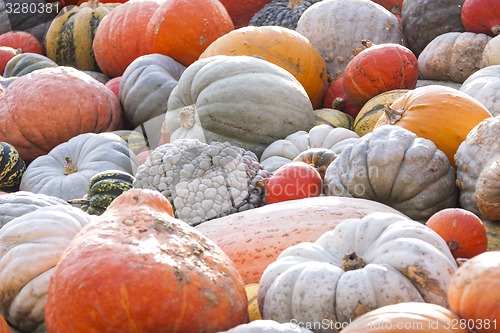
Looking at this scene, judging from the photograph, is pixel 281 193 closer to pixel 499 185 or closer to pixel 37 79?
pixel 499 185

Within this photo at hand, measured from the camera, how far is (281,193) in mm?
3816

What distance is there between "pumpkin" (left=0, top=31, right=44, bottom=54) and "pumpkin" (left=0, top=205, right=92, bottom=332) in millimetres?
5090

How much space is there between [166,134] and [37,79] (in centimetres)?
118

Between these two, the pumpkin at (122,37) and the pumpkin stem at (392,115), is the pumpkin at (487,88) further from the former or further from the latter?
the pumpkin at (122,37)

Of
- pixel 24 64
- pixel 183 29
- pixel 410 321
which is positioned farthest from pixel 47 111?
pixel 410 321

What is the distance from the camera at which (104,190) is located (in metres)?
4.11

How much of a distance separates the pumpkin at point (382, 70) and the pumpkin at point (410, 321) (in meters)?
3.29

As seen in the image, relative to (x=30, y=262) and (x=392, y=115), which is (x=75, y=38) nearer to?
(x=392, y=115)

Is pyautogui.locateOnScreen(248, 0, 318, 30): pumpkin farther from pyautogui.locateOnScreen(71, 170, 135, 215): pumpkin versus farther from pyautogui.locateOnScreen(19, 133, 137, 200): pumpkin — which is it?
pyautogui.locateOnScreen(71, 170, 135, 215): pumpkin

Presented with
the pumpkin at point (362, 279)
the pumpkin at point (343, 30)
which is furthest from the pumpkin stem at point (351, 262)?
the pumpkin at point (343, 30)

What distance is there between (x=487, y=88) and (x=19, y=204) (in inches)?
108

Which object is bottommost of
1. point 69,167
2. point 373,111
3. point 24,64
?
point 24,64

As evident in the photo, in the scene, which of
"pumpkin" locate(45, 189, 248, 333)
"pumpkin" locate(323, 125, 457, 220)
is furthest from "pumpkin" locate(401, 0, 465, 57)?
"pumpkin" locate(45, 189, 248, 333)

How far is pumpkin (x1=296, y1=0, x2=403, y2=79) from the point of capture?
19.7 feet
